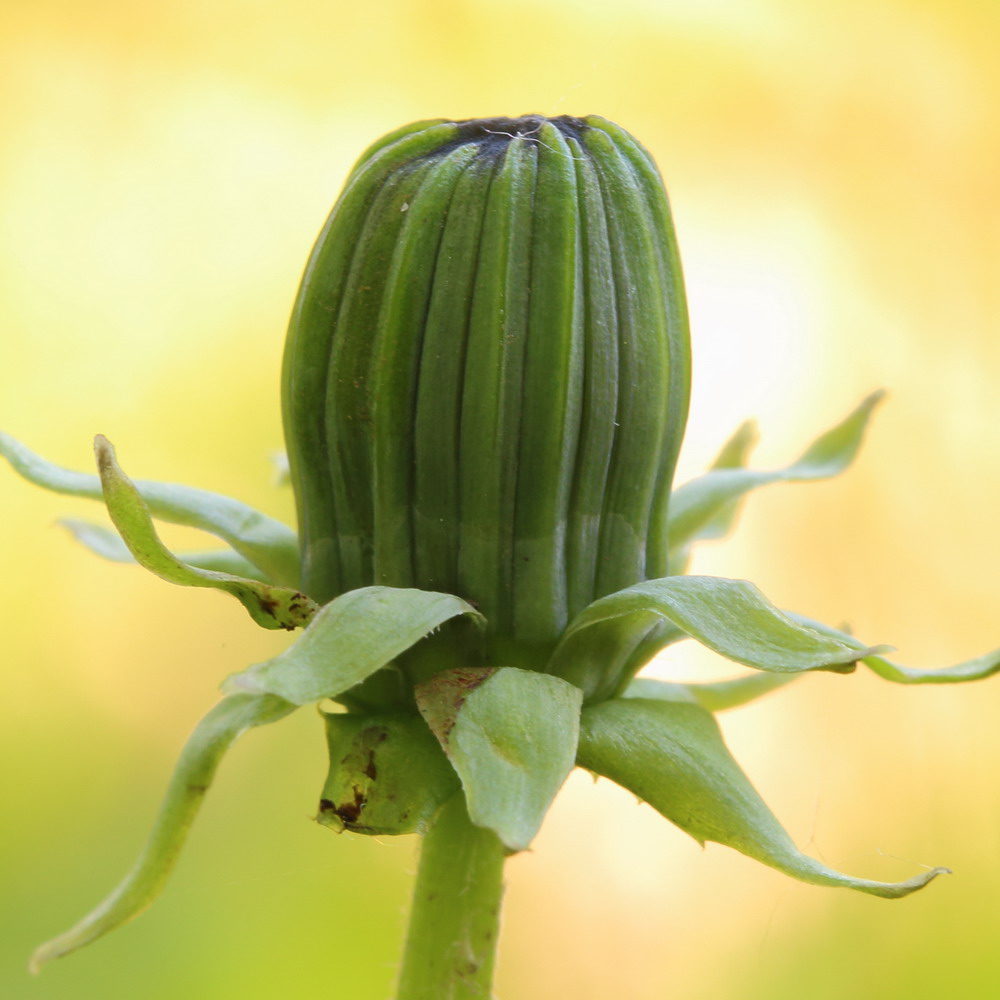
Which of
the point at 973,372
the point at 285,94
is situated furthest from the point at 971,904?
the point at 285,94

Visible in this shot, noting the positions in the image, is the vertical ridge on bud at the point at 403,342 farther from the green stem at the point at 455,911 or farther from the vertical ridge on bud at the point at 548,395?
the green stem at the point at 455,911

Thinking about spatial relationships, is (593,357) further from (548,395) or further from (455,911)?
(455,911)

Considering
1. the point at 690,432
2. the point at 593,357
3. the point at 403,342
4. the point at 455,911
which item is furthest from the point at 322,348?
the point at 690,432

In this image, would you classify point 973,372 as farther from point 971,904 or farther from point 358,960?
point 358,960

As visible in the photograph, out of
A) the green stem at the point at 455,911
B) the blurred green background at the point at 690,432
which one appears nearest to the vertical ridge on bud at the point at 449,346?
the green stem at the point at 455,911

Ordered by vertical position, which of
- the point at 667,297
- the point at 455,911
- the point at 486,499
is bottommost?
the point at 455,911
